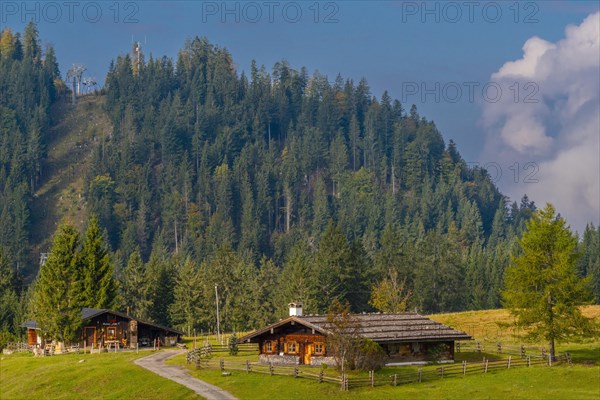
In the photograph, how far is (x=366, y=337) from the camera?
7350 centimetres

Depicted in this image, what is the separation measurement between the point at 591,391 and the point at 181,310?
229 feet

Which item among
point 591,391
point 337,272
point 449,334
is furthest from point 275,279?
point 591,391

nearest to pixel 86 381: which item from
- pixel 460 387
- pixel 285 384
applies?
pixel 285 384

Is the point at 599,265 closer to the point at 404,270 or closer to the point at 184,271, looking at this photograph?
the point at 404,270

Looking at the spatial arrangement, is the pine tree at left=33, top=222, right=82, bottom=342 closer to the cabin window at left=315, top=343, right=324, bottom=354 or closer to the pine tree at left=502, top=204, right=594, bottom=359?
the cabin window at left=315, top=343, right=324, bottom=354

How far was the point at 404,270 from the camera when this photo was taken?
146m

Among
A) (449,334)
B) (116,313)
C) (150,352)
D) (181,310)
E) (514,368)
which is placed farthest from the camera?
(181,310)

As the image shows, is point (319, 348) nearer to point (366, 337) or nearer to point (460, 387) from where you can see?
point (366, 337)

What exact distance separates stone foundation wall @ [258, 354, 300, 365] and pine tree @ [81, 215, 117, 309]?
34.4 m

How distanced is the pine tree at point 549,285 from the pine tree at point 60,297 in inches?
1765

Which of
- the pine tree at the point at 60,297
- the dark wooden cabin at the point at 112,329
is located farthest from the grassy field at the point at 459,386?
the pine tree at the point at 60,297

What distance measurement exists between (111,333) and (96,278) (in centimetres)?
1183

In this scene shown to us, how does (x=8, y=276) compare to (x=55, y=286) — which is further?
(x=8, y=276)

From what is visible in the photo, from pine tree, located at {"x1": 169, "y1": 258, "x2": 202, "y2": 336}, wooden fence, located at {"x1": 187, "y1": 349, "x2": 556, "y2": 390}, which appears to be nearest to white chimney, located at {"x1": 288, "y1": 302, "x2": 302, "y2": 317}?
wooden fence, located at {"x1": 187, "y1": 349, "x2": 556, "y2": 390}
